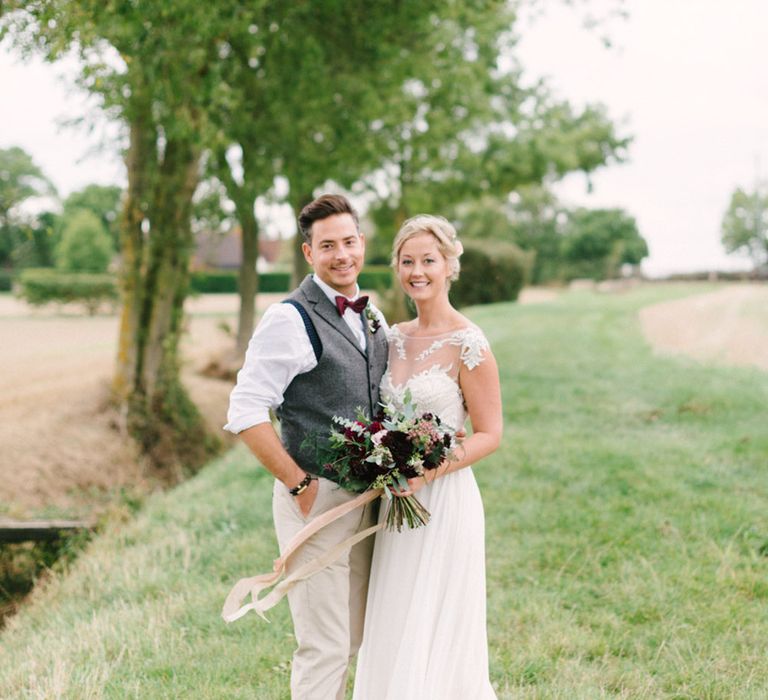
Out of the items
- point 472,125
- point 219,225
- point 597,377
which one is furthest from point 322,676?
point 472,125

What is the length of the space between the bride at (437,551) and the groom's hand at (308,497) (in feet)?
1.26

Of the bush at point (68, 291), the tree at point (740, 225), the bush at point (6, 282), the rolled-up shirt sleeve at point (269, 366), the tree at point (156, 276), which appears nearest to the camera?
the rolled-up shirt sleeve at point (269, 366)

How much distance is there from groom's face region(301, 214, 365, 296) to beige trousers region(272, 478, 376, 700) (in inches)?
32.0

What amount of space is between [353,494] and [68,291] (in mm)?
37694

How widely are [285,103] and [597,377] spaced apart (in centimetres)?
686

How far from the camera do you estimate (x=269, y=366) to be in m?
3.10

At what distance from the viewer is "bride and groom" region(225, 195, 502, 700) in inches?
125

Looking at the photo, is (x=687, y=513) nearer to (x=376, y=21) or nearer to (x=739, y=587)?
(x=739, y=587)

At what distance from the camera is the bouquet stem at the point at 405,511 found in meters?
3.17

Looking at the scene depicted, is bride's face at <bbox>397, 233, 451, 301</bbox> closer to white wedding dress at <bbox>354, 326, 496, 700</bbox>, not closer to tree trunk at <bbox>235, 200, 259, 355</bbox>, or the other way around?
white wedding dress at <bbox>354, 326, 496, 700</bbox>

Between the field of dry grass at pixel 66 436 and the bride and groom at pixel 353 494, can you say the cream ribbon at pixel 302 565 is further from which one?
the field of dry grass at pixel 66 436

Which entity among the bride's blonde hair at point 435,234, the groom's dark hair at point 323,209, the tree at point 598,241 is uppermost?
the tree at point 598,241

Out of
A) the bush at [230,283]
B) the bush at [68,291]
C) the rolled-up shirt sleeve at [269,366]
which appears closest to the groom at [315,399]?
the rolled-up shirt sleeve at [269,366]

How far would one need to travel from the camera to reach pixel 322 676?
3.18m
